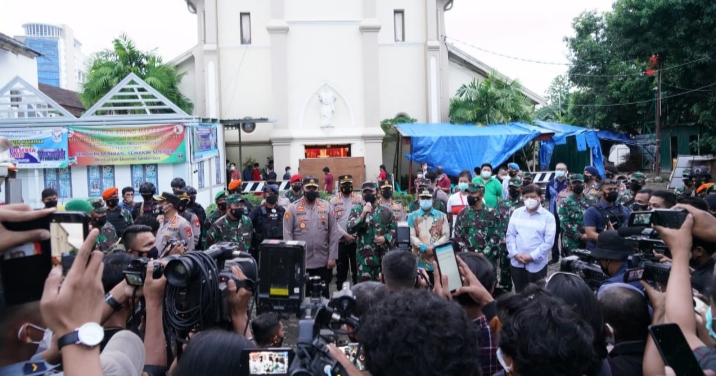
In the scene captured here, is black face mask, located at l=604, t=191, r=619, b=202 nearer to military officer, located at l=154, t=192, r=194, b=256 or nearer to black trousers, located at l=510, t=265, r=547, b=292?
black trousers, located at l=510, t=265, r=547, b=292

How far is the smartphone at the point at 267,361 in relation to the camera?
2436 mm

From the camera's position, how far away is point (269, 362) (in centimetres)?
244

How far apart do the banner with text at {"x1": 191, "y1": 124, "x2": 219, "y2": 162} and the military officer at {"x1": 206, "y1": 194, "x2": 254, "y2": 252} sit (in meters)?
8.14

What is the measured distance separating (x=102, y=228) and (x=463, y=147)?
15613mm

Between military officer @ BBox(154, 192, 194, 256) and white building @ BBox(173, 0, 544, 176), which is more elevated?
white building @ BBox(173, 0, 544, 176)

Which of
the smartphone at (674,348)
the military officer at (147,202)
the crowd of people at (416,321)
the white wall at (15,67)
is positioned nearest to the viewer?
the crowd of people at (416,321)

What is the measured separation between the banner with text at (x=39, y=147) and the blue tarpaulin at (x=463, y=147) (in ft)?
37.4

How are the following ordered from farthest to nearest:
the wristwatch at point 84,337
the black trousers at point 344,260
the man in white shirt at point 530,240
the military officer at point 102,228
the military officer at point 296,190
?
the military officer at point 296,190 < the black trousers at point 344,260 < the military officer at point 102,228 < the man in white shirt at point 530,240 < the wristwatch at point 84,337

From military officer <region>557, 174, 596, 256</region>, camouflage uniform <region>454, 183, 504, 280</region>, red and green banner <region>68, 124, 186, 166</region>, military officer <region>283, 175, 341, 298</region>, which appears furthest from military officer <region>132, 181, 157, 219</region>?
military officer <region>557, 174, 596, 256</region>

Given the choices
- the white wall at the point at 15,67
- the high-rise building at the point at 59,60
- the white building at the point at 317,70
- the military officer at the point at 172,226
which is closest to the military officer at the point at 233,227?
the military officer at the point at 172,226

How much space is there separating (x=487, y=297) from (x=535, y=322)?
47.0 inches

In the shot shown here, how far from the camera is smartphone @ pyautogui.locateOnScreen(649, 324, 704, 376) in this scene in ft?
7.54

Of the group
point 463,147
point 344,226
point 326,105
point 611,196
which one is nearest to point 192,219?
point 344,226

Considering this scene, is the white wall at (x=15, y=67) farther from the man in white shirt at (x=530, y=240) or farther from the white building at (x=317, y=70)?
the man in white shirt at (x=530, y=240)
